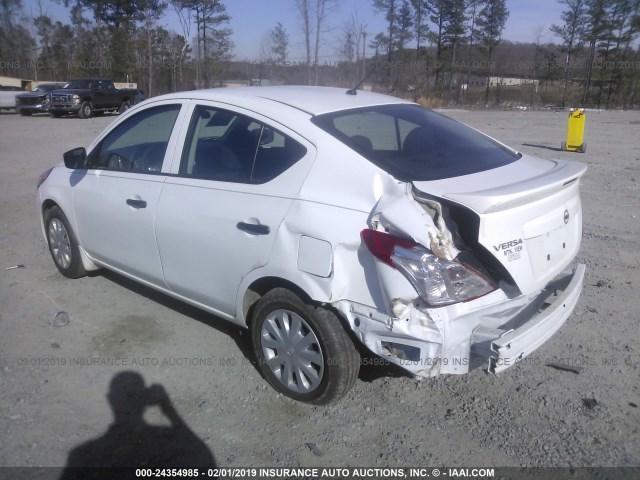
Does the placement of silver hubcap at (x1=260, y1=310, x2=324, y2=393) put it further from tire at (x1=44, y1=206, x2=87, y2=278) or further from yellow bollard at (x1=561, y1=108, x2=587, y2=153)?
yellow bollard at (x1=561, y1=108, x2=587, y2=153)

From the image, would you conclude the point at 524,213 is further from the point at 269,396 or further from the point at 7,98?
the point at 7,98

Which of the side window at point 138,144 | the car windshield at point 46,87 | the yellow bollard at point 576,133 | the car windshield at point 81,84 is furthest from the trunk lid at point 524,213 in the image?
the car windshield at point 46,87

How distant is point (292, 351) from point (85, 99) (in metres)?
25.2

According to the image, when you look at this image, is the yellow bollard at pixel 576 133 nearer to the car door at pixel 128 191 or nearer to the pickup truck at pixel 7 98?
the car door at pixel 128 191

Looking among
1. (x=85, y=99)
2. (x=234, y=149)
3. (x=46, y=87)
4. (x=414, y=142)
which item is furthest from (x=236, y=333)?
(x=46, y=87)

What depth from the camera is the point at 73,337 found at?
425 cm

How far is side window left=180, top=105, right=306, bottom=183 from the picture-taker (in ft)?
11.0

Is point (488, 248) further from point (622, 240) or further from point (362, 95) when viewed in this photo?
point (622, 240)

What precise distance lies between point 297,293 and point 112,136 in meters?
2.45

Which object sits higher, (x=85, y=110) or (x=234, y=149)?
(x=234, y=149)

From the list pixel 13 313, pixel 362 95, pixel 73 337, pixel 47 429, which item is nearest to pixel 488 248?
pixel 362 95

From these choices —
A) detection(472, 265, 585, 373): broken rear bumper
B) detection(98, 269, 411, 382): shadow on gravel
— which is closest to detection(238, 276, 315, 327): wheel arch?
detection(98, 269, 411, 382): shadow on gravel

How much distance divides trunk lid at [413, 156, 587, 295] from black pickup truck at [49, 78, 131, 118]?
25.3m

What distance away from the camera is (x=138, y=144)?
4.75 meters
